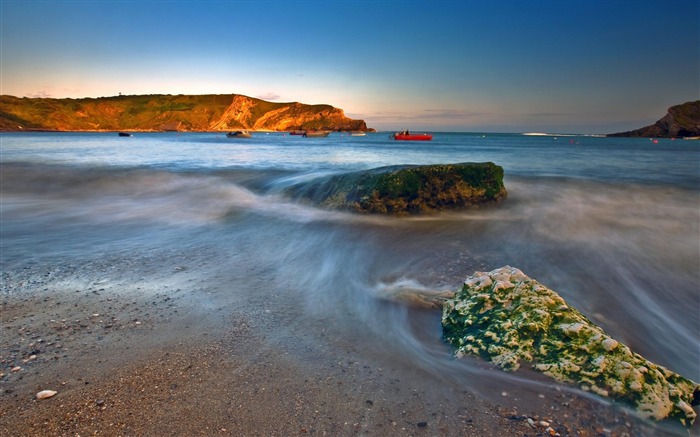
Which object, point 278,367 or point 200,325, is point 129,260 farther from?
point 278,367

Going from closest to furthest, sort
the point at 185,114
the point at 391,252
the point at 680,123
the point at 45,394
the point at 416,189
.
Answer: the point at 45,394 → the point at 391,252 → the point at 416,189 → the point at 680,123 → the point at 185,114

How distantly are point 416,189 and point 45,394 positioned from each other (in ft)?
24.0

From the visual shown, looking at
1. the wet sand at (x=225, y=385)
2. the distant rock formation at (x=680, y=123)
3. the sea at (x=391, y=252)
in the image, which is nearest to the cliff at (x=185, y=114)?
the distant rock formation at (x=680, y=123)

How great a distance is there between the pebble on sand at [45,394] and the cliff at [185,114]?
18076 centimetres

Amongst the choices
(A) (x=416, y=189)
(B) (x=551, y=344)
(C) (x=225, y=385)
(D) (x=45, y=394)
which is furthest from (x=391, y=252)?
(D) (x=45, y=394)

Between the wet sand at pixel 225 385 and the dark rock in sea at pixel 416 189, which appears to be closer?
the wet sand at pixel 225 385

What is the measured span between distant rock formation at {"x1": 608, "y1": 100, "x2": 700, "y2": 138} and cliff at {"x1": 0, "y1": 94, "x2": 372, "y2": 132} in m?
122

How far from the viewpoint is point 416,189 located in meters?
8.52

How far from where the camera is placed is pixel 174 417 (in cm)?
221

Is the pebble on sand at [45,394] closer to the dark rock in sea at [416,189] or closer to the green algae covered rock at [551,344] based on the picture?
the green algae covered rock at [551,344]

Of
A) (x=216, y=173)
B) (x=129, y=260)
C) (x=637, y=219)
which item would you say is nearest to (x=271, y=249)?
(x=129, y=260)

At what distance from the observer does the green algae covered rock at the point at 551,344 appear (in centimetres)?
232

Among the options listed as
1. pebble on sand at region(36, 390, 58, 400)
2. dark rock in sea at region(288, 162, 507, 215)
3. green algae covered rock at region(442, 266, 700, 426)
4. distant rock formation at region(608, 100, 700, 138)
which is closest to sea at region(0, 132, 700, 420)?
green algae covered rock at region(442, 266, 700, 426)

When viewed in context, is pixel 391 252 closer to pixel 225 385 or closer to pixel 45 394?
pixel 225 385
